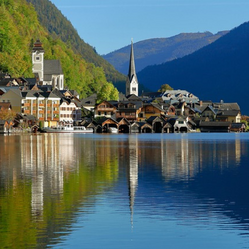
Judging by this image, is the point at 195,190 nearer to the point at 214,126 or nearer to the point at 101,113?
the point at 101,113

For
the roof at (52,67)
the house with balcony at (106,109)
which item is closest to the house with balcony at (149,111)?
A: the house with balcony at (106,109)

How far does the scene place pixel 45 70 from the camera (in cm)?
18738

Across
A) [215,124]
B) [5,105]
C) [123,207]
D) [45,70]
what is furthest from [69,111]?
[123,207]

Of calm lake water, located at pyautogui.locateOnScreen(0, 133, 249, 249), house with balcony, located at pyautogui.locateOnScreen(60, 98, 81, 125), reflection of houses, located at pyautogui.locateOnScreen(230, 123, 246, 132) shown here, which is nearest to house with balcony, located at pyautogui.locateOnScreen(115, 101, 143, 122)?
house with balcony, located at pyautogui.locateOnScreen(60, 98, 81, 125)

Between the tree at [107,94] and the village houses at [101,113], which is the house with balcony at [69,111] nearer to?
the village houses at [101,113]

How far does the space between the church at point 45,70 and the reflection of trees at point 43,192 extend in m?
141

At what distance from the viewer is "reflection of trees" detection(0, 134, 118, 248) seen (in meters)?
18.0

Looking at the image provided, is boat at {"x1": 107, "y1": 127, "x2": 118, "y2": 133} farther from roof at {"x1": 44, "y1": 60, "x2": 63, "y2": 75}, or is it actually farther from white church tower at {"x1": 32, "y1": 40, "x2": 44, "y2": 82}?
white church tower at {"x1": 32, "y1": 40, "x2": 44, "y2": 82}

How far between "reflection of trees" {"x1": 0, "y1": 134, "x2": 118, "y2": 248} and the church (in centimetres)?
14053

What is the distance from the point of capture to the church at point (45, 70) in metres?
185

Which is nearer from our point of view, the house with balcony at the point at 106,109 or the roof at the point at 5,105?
the roof at the point at 5,105

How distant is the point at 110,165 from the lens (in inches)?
1624

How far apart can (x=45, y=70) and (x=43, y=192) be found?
6441 inches

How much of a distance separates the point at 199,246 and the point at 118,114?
137m
